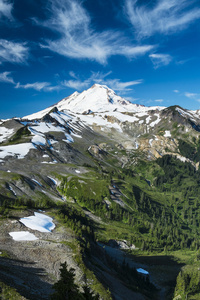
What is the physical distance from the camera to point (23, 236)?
61.9 m

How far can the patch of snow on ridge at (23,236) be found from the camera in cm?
6034

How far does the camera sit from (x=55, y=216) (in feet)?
283

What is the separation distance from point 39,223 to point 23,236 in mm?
11755

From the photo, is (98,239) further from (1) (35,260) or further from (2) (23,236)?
(1) (35,260)

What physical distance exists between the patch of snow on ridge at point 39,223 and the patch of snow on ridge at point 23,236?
15.1 feet

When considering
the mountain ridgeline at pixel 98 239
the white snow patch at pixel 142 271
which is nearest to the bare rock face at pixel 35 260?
the mountain ridgeline at pixel 98 239

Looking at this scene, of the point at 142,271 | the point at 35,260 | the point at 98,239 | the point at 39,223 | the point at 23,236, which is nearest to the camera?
the point at 35,260

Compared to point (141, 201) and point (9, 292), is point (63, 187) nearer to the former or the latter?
point (141, 201)

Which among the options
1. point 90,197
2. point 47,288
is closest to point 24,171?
point 90,197

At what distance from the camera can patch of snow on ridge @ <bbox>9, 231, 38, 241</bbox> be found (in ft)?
198

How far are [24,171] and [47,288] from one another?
151 meters

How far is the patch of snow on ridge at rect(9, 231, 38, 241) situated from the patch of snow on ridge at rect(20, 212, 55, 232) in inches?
181

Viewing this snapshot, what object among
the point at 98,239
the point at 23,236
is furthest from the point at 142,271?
the point at 23,236

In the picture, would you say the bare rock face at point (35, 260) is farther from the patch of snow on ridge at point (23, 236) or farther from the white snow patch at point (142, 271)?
the white snow patch at point (142, 271)
